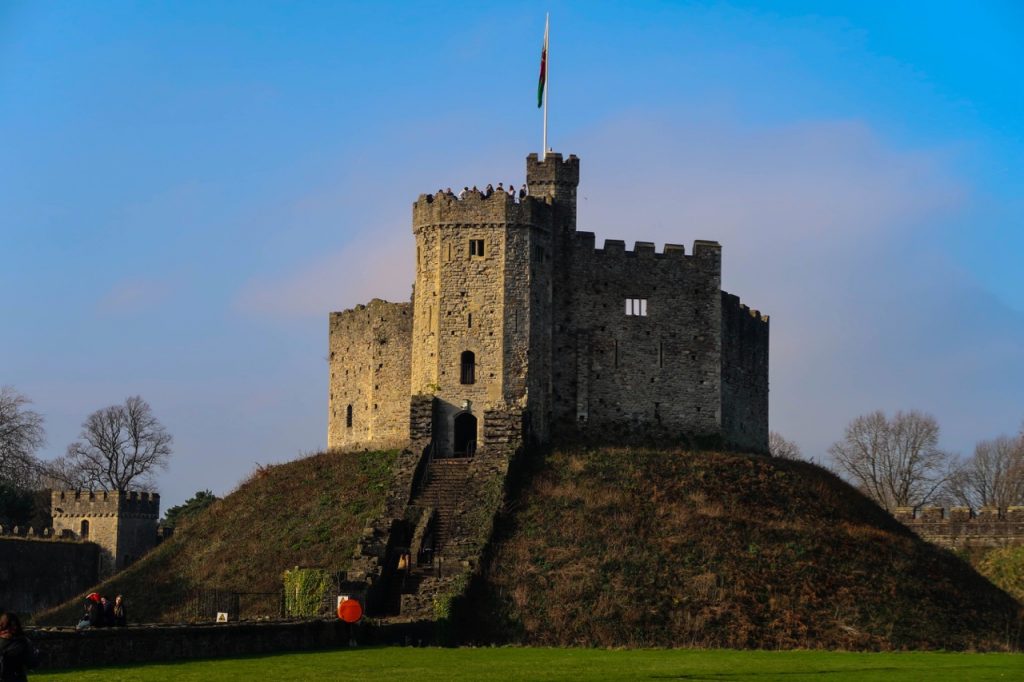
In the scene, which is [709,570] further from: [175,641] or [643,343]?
[175,641]

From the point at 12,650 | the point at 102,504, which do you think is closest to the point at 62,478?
the point at 102,504

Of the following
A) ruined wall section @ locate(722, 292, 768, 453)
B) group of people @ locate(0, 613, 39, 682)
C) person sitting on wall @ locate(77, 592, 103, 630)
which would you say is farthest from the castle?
group of people @ locate(0, 613, 39, 682)

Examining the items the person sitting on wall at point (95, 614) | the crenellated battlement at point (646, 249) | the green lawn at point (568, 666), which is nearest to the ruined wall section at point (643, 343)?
the crenellated battlement at point (646, 249)

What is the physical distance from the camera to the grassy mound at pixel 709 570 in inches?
1836

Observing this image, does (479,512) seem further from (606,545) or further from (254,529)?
(254,529)

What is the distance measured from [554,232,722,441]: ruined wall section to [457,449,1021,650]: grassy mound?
3945 mm

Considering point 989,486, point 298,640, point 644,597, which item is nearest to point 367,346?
point 644,597

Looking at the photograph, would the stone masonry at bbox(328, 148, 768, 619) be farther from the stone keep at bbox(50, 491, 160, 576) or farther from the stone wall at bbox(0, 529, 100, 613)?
the stone keep at bbox(50, 491, 160, 576)

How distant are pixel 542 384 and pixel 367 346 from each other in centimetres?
886

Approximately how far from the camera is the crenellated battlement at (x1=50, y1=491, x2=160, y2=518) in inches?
3484

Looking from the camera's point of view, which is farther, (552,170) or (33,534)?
(33,534)

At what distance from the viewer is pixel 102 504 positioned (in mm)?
89000

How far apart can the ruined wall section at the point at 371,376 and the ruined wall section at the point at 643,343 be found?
646cm

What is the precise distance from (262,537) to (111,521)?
3221cm
